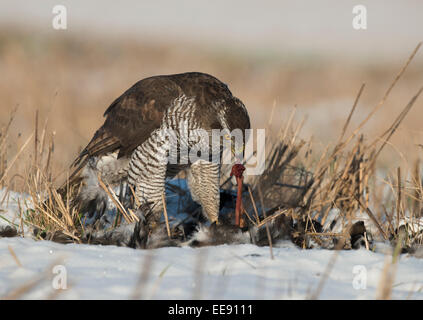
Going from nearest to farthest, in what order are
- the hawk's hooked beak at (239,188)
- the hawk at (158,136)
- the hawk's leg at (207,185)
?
the hawk's hooked beak at (239,188)
the hawk at (158,136)
the hawk's leg at (207,185)

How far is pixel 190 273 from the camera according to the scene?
275 centimetres

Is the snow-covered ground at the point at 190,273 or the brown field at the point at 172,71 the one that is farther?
the brown field at the point at 172,71

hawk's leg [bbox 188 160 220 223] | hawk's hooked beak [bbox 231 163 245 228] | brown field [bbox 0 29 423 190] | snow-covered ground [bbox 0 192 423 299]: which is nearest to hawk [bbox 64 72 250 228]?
hawk's leg [bbox 188 160 220 223]

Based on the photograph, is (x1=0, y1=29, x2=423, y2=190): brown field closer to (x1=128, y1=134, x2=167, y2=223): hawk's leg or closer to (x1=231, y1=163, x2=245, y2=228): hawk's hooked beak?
(x1=128, y1=134, x2=167, y2=223): hawk's leg

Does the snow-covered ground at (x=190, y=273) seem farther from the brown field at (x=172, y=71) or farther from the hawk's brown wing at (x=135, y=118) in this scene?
the brown field at (x=172, y=71)

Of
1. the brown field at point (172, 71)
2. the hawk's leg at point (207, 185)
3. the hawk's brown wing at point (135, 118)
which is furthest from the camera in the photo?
the brown field at point (172, 71)

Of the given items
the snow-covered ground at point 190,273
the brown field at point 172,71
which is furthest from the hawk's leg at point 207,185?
the brown field at point 172,71

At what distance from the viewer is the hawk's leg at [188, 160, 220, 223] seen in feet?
16.5

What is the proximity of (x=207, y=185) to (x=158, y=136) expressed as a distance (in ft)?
2.42

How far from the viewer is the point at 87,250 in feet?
10.5

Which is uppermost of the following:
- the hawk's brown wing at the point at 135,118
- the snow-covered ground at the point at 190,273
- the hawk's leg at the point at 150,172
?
the hawk's brown wing at the point at 135,118

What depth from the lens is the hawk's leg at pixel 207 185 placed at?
5.03 meters

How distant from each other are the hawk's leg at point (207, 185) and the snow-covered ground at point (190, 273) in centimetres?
167
